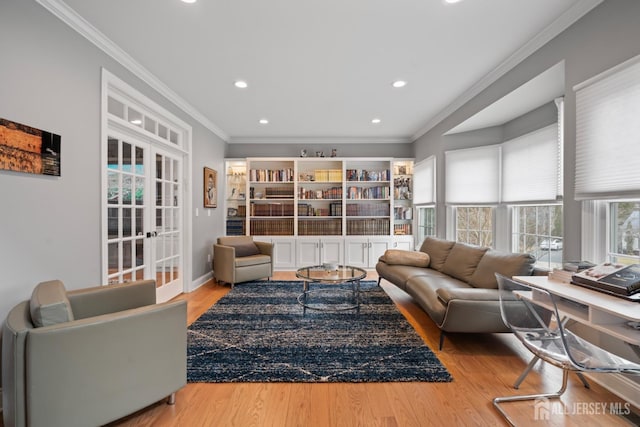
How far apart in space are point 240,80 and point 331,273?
8.22 feet

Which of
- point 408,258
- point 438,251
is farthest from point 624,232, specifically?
point 408,258

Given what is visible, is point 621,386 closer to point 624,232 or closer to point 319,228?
point 624,232

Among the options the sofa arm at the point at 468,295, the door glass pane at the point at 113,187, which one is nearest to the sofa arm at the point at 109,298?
the door glass pane at the point at 113,187

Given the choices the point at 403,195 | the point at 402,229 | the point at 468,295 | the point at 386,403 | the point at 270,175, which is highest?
the point at 270,175

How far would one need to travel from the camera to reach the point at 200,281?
4.42 metres

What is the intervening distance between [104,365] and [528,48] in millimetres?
3823

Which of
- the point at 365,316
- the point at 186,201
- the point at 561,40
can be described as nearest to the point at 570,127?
the point at 561,40

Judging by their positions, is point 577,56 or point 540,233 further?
point 540,233

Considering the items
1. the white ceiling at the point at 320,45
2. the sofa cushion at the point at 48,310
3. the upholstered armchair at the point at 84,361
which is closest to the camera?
the upholstered armchair at the point at 84,361

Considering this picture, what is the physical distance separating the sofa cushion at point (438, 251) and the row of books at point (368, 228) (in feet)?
4.83

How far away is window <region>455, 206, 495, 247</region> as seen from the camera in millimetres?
3949

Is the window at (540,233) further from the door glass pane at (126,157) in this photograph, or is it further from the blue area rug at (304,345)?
the door glass pane at (126,157)

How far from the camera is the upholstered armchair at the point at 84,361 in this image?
129 cm

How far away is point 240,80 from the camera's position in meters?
3.15
